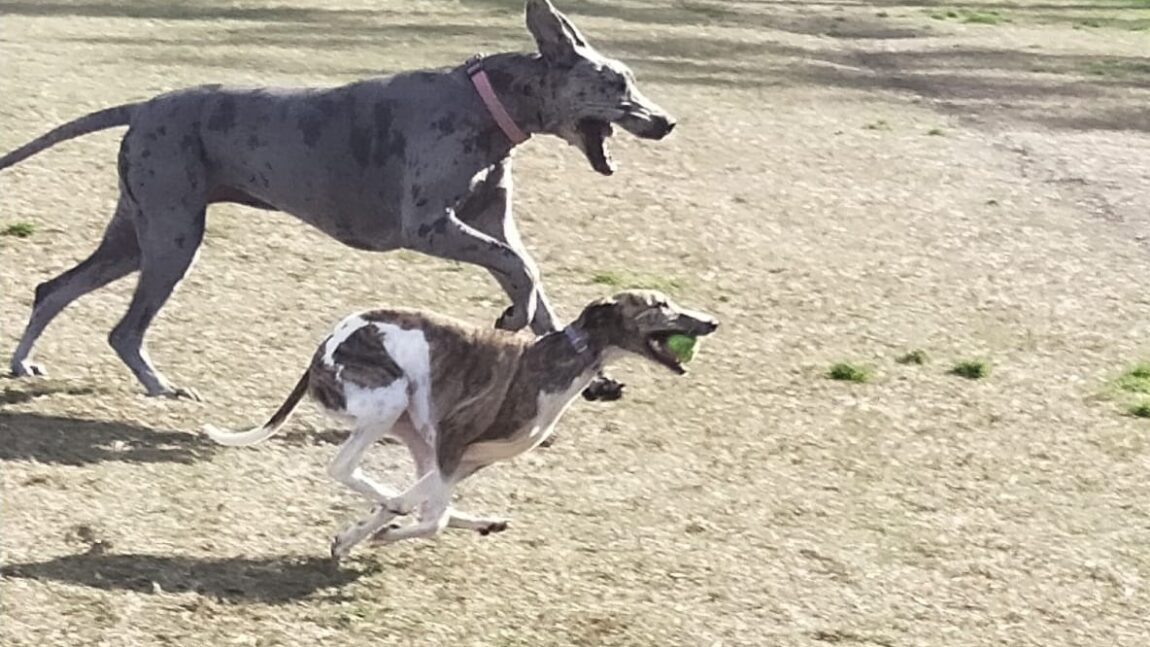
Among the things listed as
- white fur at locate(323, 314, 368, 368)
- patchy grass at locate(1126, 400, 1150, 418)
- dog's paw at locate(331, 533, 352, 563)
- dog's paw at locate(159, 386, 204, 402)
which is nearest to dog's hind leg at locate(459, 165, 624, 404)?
dog's paw at locate(159, 386, 204, 402)

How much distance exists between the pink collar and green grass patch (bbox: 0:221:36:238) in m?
3.48

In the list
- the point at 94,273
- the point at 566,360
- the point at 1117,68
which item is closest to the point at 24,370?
the point at 94,273

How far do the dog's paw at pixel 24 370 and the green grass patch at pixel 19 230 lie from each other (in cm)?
246

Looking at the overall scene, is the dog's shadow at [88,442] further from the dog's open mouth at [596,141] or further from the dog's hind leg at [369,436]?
the dog's open mouth at [596,141]

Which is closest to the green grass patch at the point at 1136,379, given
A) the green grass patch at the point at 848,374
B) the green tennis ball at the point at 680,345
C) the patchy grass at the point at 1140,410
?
the patchy grass at the point at 1140,410

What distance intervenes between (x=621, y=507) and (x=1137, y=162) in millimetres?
10335

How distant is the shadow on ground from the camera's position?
5.66 m

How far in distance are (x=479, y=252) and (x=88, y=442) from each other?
5.07ft

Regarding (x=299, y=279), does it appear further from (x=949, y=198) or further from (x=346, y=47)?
(x=346, y=47)

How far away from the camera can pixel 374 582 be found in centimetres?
588

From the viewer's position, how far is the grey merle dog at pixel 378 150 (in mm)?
7469

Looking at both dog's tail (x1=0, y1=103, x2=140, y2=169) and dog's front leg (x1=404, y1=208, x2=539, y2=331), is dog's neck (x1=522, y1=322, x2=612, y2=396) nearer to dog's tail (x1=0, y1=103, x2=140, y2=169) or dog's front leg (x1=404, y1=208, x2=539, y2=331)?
dog's front leg (x1=404, y1=208, x2=539, y2=331)

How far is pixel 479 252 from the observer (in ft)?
24.5

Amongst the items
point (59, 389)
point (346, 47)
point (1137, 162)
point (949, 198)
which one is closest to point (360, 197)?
point (59, 389)
